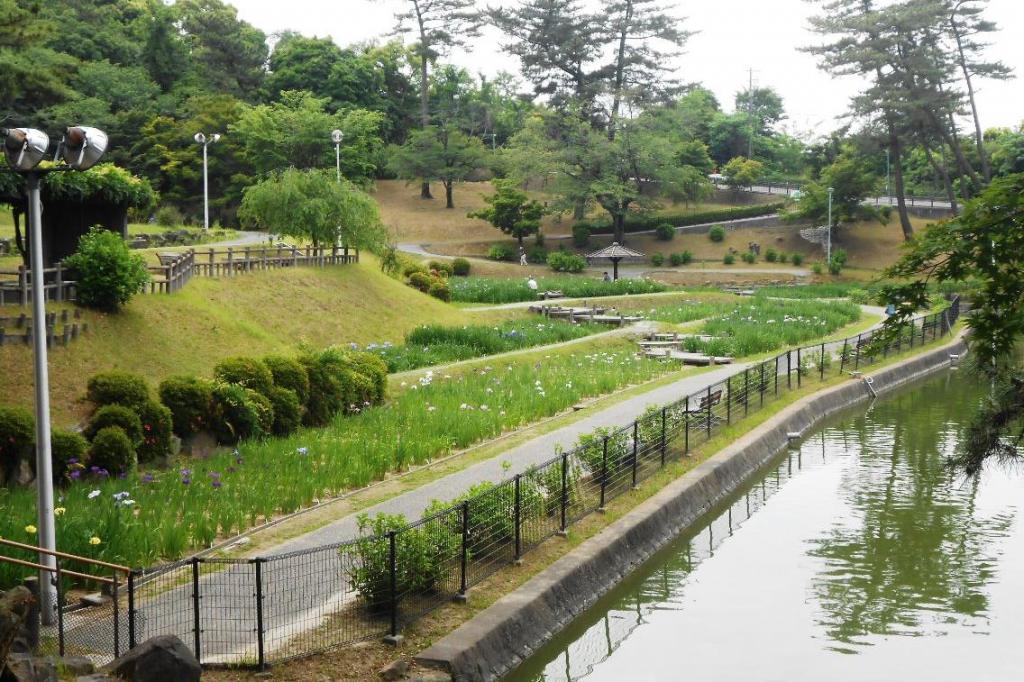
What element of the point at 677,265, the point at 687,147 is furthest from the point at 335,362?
the point at 687,147

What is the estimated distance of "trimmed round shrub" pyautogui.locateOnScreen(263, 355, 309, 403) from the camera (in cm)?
2056

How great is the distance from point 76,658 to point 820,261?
6262 cm

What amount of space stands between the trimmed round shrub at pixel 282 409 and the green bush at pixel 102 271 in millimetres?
4970

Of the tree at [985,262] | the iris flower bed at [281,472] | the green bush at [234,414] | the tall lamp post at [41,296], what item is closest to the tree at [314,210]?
the iris flower bed at [281,472]

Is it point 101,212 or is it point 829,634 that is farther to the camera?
point 101,212

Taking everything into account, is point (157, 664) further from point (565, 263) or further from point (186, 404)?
point (565, 263)

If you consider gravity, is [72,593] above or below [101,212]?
below

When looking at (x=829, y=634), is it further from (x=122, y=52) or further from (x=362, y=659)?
(x=122, y=52)

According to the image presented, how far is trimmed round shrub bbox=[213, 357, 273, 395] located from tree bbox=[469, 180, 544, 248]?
4915 cm

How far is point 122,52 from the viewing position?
75750mm

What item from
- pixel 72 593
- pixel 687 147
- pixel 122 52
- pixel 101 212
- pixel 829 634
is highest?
pixel 122 52

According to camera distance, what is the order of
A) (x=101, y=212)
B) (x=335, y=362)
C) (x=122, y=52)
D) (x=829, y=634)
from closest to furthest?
(x=829, y=634), (x=335, y=362), (x=101, y=212), (x=122, y=52)

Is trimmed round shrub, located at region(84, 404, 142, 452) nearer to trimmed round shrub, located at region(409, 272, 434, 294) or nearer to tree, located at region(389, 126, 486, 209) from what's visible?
trimmed round shrub, located at region(409, 272, 434, 294)

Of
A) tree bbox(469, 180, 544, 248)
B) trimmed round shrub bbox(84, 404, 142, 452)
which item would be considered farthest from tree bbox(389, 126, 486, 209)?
trimmed round shrub bbox(84, 404, 142, 452)
